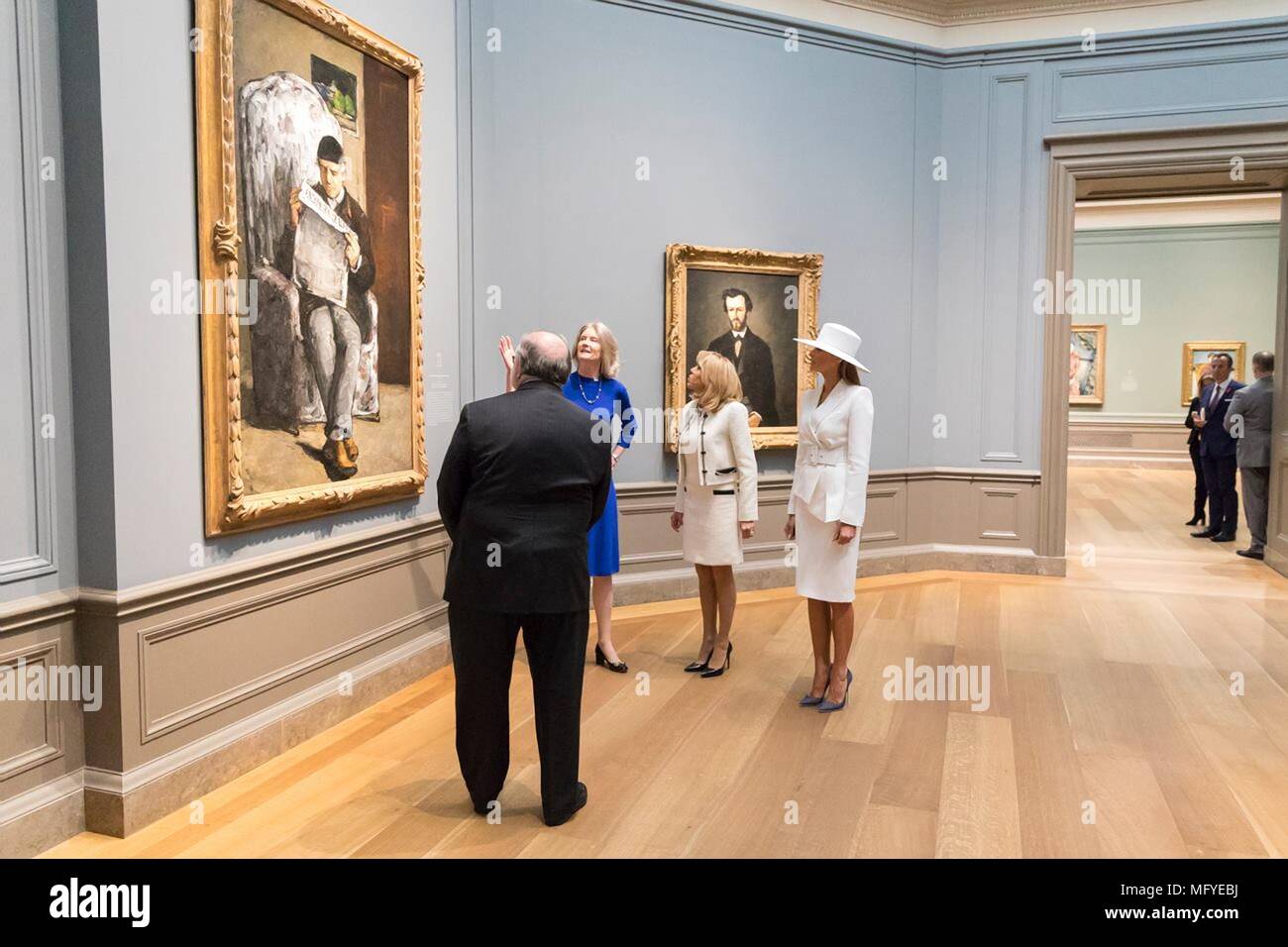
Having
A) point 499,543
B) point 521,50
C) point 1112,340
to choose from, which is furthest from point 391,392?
point 1112,340

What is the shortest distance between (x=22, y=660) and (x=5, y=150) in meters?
1.82

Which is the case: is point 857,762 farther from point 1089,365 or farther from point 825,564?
point 1089,365

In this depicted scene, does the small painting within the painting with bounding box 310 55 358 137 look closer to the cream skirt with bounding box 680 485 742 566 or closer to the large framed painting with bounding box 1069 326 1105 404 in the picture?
the cream skirt with bounding box 680 485 742 566

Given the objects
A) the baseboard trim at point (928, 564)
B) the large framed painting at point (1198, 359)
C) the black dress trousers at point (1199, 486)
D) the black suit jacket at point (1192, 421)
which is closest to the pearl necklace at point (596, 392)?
the baseboard trim at point (928, 564)

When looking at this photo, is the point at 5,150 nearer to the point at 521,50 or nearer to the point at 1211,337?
the point at 521,50

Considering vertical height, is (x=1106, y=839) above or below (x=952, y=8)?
below

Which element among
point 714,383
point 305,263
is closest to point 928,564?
point 714,383

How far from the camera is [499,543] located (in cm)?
Result: 353

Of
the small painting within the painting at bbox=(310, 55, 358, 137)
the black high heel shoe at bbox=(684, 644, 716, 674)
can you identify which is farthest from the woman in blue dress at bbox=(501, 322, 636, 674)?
the small painting within the painting at bbox=(310, 55, 358, 137)

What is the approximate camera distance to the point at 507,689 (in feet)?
12.1

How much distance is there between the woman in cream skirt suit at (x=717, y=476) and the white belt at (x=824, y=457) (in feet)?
1.74

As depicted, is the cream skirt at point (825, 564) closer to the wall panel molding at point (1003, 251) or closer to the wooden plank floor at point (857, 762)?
the wooden plank floor at point (857, 762)

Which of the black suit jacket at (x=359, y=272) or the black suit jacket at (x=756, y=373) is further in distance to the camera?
the black suit jacket at (x=756, y=373)

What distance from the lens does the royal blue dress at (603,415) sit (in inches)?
227
